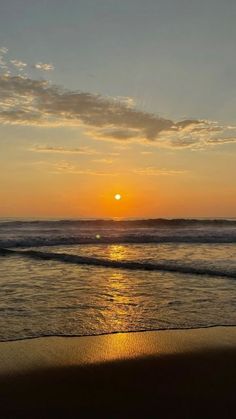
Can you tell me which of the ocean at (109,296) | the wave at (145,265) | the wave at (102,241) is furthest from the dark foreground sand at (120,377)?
the wave at (102,241)

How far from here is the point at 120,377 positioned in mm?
4844

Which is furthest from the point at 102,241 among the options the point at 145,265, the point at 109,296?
the point at 109,296

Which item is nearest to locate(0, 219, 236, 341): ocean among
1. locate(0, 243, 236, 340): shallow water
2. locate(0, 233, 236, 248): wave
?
locate(0, 243, 236, 340): shallow water

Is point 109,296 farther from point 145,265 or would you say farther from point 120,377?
point 145,265

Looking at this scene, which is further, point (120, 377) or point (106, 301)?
point (106, 301)

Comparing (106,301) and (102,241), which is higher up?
(102,241)

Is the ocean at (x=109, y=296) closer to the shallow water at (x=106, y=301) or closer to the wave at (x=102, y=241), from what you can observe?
the shallow water at (x=106, y=301)

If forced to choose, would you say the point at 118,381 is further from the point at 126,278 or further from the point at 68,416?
the point at 126,278

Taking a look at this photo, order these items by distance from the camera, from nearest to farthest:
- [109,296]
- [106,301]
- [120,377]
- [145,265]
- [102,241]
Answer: [120,377]
[106,301]
[109,296]
[145,265]
[102,241]

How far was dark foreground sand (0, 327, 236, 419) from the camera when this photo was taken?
4.09 metres

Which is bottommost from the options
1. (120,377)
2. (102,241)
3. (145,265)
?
(120,377)

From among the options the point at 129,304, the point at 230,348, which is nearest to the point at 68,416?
the point at 230,348

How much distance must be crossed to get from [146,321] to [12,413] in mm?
3676

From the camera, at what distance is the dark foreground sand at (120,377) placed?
4094 mm
